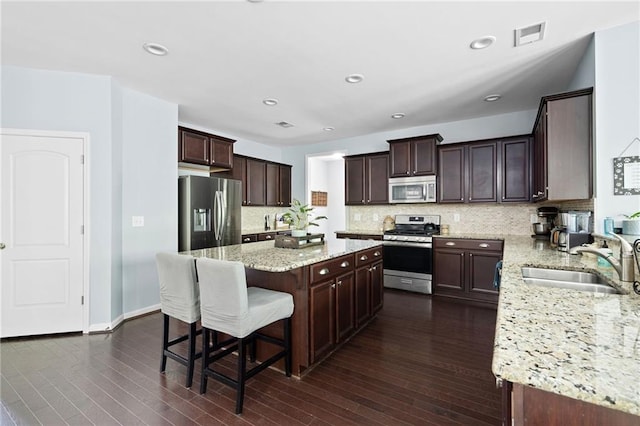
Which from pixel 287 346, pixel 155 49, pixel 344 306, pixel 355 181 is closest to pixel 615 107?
pixel 344 306

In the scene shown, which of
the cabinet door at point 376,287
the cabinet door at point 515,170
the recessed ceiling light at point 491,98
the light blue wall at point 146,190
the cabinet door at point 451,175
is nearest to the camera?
the cabinet door at point 376,287

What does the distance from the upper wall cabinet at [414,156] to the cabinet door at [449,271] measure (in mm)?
1273

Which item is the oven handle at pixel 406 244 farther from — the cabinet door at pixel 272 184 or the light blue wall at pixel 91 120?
the light blue wall at pixel 91 120

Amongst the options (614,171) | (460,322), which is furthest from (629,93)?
(460,322)

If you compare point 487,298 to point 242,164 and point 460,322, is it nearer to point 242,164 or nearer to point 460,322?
point 460,322

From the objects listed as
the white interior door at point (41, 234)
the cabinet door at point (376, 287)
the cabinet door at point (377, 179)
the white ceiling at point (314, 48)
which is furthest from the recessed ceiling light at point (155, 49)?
the cabinet door at point (377, 179)

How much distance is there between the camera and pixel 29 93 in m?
3.05

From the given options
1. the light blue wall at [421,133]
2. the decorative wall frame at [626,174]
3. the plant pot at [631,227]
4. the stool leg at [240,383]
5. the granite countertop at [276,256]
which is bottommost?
the stool leg at [240,383]

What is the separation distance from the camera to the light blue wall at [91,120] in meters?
3.04

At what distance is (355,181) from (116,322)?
4070mm

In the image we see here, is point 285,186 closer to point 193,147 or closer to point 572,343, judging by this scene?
point 193,147

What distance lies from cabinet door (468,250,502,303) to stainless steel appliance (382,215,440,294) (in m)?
0.54

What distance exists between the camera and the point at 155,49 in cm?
268

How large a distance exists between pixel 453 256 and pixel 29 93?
5.35m
